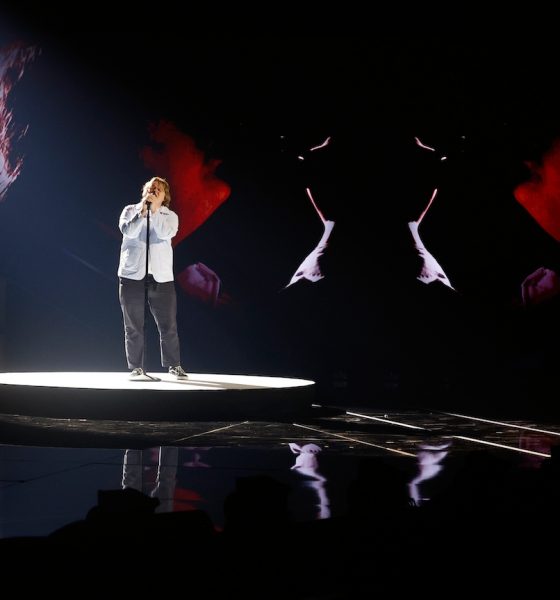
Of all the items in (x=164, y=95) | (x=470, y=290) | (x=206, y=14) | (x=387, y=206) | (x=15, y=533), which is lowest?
(x=15, y=533)

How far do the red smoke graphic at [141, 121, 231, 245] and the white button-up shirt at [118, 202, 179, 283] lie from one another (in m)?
2.79

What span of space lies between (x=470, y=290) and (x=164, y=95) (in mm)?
3200

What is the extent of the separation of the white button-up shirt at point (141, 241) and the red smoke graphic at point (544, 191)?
4070 mm

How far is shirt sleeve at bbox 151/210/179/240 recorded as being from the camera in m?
5.42

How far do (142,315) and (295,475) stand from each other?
2.81 meters

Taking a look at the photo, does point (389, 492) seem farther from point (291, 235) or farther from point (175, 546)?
point (291, 235)

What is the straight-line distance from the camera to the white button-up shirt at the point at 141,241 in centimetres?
545

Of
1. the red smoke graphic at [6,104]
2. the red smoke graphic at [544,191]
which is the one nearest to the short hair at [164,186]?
the red smoke graphic at [6,104]

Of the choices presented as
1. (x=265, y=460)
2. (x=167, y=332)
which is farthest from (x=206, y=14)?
(x=265, y=460)

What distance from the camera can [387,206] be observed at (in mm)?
8398

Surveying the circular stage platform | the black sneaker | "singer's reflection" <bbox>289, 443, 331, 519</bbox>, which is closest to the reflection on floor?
"singer's reflection" <bbox>289, 443, 331, 519</bbox>

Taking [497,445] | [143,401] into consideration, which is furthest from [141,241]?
[497,445]

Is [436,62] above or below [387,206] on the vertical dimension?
above

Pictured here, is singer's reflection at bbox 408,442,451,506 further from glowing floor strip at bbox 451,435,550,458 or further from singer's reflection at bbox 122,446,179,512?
singer's reflection at bbox 122,446,179,512
